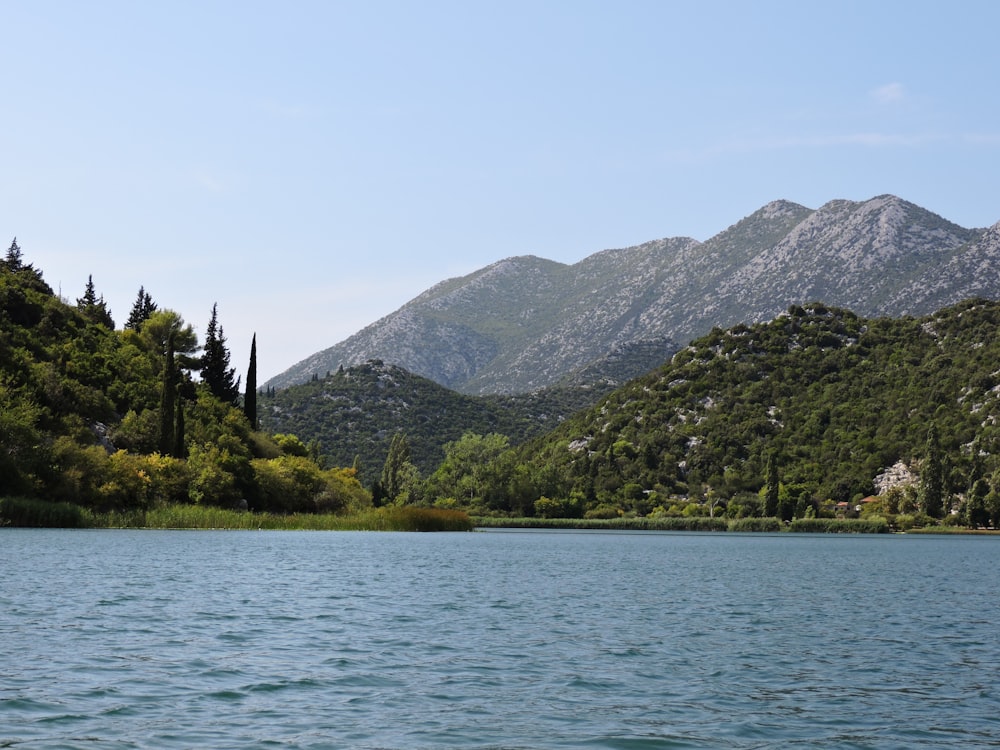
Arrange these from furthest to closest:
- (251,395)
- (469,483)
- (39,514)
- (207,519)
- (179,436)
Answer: (469,483) < (251,395) < (179,436) < (207,519) < (39,514)

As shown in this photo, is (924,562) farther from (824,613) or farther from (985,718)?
(985,718)

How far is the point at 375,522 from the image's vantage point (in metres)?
101

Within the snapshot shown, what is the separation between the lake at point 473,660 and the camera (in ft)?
53.1

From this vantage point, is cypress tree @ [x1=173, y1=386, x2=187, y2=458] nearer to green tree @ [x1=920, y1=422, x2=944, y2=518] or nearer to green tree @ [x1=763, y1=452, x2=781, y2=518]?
green tree @ [x1=763, y1=452, x2=781, y2=518]

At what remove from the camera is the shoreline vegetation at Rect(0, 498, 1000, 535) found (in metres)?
72.8

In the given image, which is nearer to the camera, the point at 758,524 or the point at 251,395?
the point at 251,395

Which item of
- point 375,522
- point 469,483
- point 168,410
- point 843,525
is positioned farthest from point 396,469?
point 168,410

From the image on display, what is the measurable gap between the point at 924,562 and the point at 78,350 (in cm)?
7982

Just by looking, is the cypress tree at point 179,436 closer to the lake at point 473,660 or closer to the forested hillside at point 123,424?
the forested hillside at point 123,424

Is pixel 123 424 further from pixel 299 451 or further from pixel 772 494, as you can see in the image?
pixel 772 494

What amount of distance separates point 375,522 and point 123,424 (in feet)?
80.4

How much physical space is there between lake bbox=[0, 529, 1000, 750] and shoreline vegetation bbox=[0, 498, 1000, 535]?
1059 inches

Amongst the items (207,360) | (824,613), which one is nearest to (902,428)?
(207,360)

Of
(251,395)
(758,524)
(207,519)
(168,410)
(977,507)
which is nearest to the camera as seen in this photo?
(207,519)
